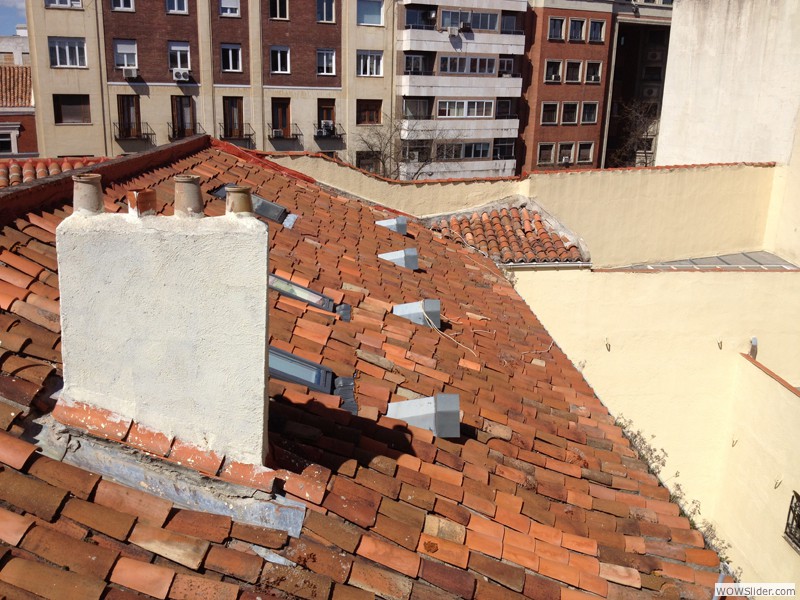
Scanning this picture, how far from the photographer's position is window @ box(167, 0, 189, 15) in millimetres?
35656

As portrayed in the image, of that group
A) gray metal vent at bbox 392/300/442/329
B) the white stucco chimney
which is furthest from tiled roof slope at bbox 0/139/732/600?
the white stucco chimney

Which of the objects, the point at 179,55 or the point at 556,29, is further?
the point at 556,29

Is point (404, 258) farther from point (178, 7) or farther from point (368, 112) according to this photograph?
point (368, 112)

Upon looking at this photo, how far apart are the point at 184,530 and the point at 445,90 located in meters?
40.5

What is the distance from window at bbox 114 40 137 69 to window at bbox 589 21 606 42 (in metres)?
26.7

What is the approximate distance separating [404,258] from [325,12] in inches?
1272

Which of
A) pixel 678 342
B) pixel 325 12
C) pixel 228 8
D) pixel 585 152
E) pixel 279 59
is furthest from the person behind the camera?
pixel 585 152

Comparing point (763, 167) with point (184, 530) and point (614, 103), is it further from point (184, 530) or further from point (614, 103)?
point (614, 103)

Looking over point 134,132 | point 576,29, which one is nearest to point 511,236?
point 134,132

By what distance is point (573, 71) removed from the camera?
151ft

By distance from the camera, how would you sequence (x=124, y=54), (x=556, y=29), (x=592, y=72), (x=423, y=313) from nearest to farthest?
(x=423, y=313), (x=124, y=54), (x=556, y=29), (x=592, y=72)

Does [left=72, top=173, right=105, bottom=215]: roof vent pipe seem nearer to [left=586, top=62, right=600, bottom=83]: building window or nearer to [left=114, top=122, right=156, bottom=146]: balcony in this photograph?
[left=114, top=122, right=156, bottom=146]: balcony

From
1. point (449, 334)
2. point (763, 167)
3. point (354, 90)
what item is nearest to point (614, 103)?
point (354, 90)

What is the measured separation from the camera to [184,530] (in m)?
3.55
